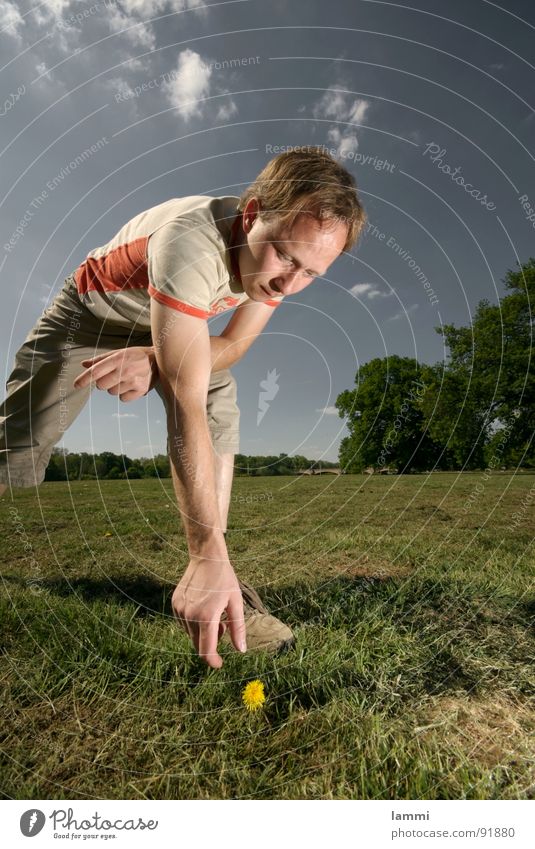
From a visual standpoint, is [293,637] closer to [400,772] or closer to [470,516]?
[400,772]

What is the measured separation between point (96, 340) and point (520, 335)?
17.4m

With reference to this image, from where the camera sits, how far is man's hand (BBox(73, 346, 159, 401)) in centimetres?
214

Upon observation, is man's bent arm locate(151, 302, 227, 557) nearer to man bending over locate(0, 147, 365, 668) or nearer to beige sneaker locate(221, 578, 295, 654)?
man bending over locate(0, 147, 365, 668)

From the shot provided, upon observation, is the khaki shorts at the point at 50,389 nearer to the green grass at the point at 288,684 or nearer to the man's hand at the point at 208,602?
the green grass at the point at 288,684

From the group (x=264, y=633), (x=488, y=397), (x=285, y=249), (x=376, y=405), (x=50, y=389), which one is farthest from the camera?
(x=488, y=397)

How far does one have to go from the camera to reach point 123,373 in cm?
225

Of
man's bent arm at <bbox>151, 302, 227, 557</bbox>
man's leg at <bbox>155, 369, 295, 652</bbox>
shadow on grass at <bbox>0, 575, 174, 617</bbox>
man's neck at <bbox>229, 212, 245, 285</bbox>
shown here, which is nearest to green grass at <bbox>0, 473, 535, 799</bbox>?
shadow on grass at <bbox>0, 575, 174, 617</bbox>

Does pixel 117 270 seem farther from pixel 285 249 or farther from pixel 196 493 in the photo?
pixel 196 493

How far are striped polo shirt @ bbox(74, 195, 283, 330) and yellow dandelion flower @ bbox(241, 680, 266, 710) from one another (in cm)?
164

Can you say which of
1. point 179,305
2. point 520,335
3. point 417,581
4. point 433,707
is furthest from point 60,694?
point 520,335

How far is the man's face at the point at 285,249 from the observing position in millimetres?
2156

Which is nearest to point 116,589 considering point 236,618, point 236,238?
point 236,618

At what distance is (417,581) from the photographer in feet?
11.0

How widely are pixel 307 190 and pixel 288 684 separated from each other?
233cm
